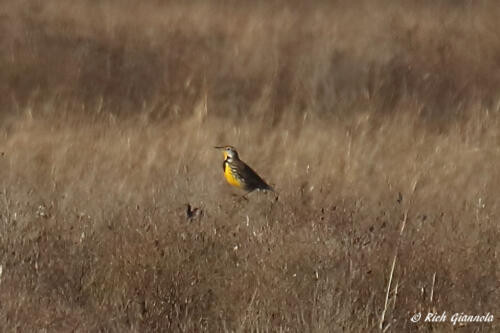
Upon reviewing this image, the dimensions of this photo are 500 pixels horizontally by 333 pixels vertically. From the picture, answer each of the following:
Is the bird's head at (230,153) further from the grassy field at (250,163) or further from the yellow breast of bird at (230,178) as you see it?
the grassy field at (250,163)

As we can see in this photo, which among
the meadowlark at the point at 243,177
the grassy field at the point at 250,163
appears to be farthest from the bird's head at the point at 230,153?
the grassy field at the point at 250,163

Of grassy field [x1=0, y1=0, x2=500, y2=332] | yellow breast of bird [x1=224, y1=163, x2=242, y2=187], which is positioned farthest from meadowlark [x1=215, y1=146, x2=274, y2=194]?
grassy field [x1=0, y1=0, x2=500, y2=332]

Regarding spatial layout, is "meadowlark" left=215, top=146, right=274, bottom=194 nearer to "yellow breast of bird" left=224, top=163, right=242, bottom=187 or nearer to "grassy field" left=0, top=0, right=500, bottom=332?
"yellow breast of bird" left=224, top=163, right=242, bottom=187

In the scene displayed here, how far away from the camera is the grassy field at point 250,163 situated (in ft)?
19.1

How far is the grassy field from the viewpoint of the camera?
19.1 feet

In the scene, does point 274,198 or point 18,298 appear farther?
point 274,198

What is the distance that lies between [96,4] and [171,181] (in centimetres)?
481

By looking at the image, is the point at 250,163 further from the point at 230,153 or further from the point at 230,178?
the point at 230,178

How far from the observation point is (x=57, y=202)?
23.5ft

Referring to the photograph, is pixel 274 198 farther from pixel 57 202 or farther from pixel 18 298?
pixel 18 298

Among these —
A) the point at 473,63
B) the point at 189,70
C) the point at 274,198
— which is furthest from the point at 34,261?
the point at 473,63

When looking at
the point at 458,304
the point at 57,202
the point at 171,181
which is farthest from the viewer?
the point at 171,181

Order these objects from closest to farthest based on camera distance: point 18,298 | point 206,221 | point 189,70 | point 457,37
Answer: point 18,298 → point 206,221 → point 189,70 → point 457,37

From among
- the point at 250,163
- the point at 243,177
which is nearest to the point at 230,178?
the point at 243,177
